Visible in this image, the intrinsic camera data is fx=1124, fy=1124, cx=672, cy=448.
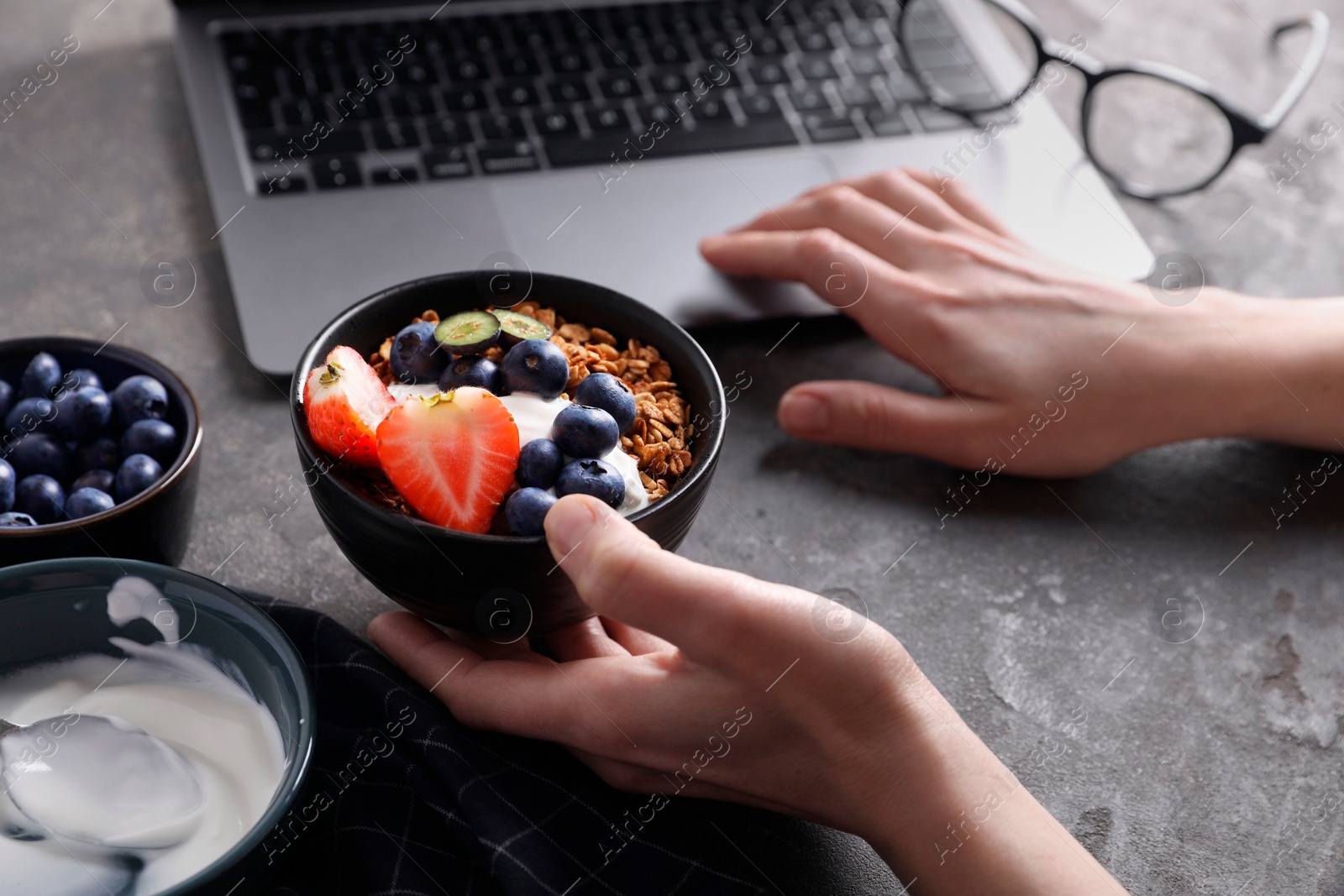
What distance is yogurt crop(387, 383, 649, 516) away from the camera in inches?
24.6

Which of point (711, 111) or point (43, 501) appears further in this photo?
point (711, 111)

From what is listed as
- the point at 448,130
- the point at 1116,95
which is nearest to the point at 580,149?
the point at 448,130

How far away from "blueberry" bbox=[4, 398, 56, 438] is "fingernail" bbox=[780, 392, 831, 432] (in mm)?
508

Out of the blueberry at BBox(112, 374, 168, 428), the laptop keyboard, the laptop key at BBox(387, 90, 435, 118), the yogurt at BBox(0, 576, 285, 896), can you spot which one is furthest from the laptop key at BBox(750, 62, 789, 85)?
the yogurt at BBox(0, 576, 285, 896)

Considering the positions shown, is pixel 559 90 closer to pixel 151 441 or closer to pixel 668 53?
pixel 668 53

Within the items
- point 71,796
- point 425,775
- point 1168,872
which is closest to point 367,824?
point 425,775

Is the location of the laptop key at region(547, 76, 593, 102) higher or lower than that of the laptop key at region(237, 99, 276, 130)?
lower

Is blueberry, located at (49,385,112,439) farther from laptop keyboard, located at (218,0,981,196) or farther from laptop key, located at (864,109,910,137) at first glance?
laptop key, located at (864,109,910,137)

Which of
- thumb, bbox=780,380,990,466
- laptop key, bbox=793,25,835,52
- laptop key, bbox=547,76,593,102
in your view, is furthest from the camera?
laptop key, bbox=793,25,835,52

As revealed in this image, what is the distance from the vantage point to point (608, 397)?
2.11 feet

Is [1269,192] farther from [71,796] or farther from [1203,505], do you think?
[71,796]

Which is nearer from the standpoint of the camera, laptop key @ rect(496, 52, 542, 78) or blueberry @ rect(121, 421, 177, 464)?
blueberry @ rect(121, 421, 177, 464)

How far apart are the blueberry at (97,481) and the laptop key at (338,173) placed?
38cm

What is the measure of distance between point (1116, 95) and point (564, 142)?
70 cm
